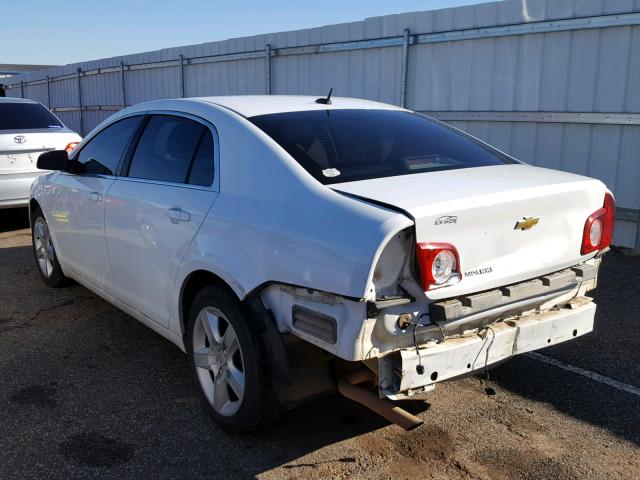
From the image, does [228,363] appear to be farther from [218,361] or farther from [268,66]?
[268,66]

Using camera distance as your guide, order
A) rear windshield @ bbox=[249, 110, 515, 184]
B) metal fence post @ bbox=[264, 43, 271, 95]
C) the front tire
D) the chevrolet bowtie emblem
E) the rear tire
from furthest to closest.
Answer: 1. metal fence post @ bbox=[264, 43, 271, 95]
2. the rear tire
3. rear windshield @ bbox=[249, 110, 515, 184]
4. the front tire
5. the chevrolet bowtie emblem

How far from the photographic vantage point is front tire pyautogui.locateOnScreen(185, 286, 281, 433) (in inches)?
114

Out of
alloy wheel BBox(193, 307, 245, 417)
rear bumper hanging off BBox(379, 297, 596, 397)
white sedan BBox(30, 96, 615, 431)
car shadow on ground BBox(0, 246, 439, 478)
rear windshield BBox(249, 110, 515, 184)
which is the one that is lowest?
car shadow on ground BBox(0, 246, 439, 478)

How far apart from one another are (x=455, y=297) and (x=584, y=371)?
6.04 feet

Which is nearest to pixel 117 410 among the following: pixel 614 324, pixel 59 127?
pixel 614 324

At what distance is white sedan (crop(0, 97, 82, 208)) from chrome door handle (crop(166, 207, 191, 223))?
5444 millimetres

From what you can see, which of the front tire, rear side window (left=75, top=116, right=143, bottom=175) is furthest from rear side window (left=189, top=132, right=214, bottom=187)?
rear side window (left=75, top=116, right=143, bottom=175)

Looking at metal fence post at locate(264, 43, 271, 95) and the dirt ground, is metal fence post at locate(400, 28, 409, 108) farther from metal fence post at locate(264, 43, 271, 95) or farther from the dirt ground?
the dirt ground

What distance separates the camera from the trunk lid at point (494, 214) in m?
2.53

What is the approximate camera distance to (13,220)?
31.1ft

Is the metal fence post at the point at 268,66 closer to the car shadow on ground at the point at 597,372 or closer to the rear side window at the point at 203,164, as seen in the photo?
the car shadow on ground at the point at 597,372

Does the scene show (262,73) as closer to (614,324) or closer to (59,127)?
(59,127)

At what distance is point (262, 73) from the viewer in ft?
36.3

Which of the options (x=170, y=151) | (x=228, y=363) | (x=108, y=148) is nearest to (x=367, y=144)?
(x=170, y=151)
